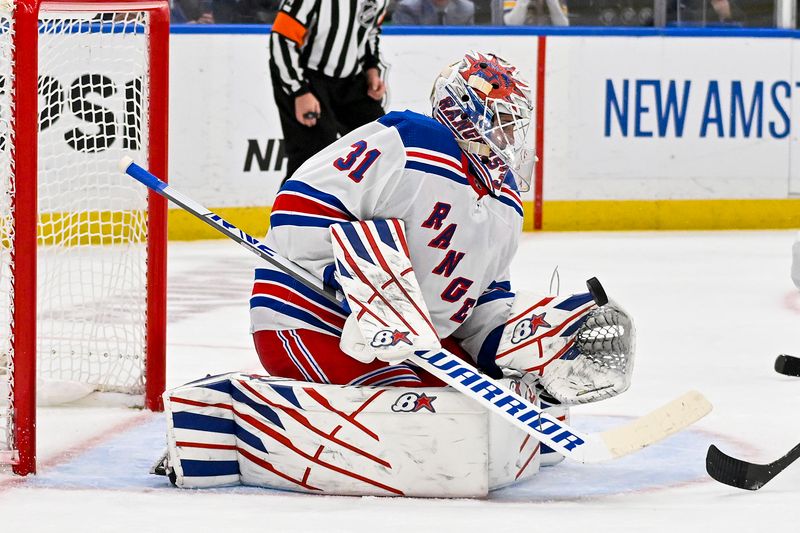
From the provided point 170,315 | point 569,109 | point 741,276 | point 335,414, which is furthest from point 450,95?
point 569,109

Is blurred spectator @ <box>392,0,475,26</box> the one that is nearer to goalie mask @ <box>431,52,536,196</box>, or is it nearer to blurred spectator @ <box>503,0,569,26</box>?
blurred spectator @ <box>503,0,569,26</box>

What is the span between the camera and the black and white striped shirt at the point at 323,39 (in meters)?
4.93

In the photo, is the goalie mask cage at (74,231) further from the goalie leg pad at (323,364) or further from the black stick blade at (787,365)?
the black stick blade at (787,365)

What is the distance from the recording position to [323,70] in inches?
200

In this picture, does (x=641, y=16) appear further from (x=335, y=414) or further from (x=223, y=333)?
(x=335, y=414)

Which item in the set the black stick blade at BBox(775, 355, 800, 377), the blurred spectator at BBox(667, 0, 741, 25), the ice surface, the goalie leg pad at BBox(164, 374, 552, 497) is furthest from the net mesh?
the blurred spectator at BBox(667, 0, 741, 25)

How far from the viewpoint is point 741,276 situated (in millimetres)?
5594

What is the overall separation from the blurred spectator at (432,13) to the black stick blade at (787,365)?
440cm

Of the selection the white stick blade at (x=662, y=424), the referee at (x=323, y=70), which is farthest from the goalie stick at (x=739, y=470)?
the referee at (x=323, y=70)

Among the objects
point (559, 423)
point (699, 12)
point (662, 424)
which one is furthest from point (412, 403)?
point (699, 12)

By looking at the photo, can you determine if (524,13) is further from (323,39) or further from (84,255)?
(84,255)

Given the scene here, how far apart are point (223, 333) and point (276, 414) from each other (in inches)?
72.5

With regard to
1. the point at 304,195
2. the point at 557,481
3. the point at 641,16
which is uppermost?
the point at 641,16

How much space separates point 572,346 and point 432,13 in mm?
4413
